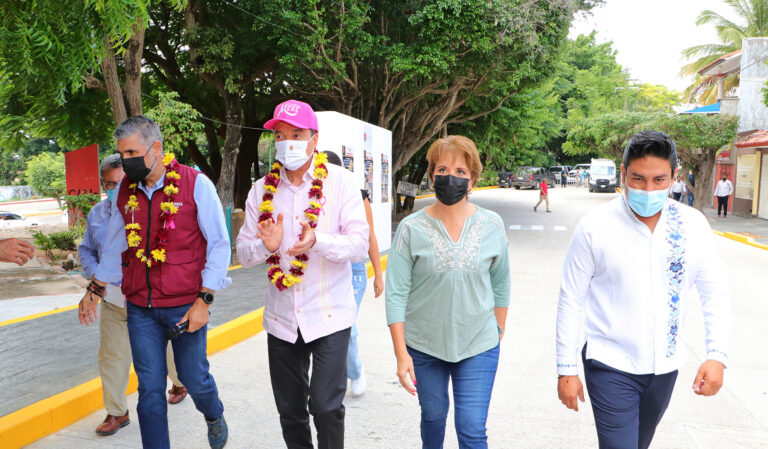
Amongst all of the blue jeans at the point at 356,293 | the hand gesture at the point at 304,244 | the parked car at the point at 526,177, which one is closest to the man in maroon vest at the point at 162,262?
the hand gesture at the point at 304,244

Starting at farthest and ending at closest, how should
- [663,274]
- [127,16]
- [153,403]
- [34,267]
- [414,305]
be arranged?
[34,267], [127,16], [153,403], [414,305], [663,274]

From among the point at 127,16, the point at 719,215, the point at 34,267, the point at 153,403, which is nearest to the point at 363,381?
the point at 153,403

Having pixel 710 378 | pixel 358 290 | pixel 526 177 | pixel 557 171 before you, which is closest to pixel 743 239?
pixel 358 290

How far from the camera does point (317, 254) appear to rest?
9.97 ft

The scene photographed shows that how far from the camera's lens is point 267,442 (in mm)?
3922

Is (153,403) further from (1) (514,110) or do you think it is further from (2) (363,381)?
(1) (514,110)

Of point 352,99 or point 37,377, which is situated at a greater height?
point 352,99

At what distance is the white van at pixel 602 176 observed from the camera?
140ft

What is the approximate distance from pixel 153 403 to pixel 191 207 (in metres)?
1.03

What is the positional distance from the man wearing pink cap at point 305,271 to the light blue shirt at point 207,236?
0.81 feet

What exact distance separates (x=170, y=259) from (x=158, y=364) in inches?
21.7

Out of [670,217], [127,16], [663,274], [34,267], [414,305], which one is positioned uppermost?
[127,16]

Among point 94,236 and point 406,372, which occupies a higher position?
point 94,236

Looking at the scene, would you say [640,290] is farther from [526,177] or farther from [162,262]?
[526,177]
